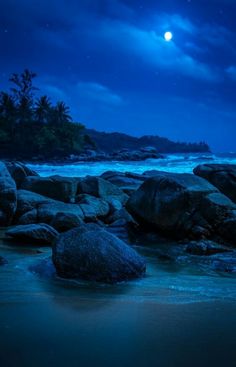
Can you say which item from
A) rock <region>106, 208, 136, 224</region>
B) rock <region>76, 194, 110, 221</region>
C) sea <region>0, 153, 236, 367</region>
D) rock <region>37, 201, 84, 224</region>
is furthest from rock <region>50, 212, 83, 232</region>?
sea <region>0, 153, 236, 367</region>

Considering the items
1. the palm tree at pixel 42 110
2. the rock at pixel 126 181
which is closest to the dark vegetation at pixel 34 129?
the palm tree at pixel 42 110

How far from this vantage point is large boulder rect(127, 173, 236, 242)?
9.08m

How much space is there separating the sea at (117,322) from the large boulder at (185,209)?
10.9ft

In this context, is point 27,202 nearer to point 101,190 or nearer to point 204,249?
point 101,190

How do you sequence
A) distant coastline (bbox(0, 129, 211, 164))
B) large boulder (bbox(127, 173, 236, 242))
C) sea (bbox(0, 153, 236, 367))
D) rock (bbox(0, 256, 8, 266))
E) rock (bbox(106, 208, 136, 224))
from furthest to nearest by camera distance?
1. distant coastline (bbox(0, 129, 211, 164))
2. rock (bbox(106, 208, 136, 224))
3. large boulder (bbox(127, 173, 236, 242))
4. rock (bbox(0, 256, 8, 266))
5. sea (bbox(0, 153, 236, 367))

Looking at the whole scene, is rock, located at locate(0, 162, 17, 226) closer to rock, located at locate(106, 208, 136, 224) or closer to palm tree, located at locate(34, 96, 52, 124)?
rock, located at locate(106, 208, 136, 224)

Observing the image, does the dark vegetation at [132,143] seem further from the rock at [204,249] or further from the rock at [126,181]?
the rock at [204,249]

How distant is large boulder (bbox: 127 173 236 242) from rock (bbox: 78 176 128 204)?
357 cm

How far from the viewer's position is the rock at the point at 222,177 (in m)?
11.1

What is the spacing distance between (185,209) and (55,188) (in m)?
5.90

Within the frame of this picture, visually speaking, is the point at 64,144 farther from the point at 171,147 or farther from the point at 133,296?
the point at 171,147

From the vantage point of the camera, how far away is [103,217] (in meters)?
11.7

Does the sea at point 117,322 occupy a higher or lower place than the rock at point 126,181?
lower

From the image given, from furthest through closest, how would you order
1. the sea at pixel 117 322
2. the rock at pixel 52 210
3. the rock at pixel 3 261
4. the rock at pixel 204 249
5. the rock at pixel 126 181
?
the rock at pixel 126 181 → the rock at pixel 52 210 → the rock at pixel 204 249 → the rock at pixel 3 261 → the sea at pixel 117 322
